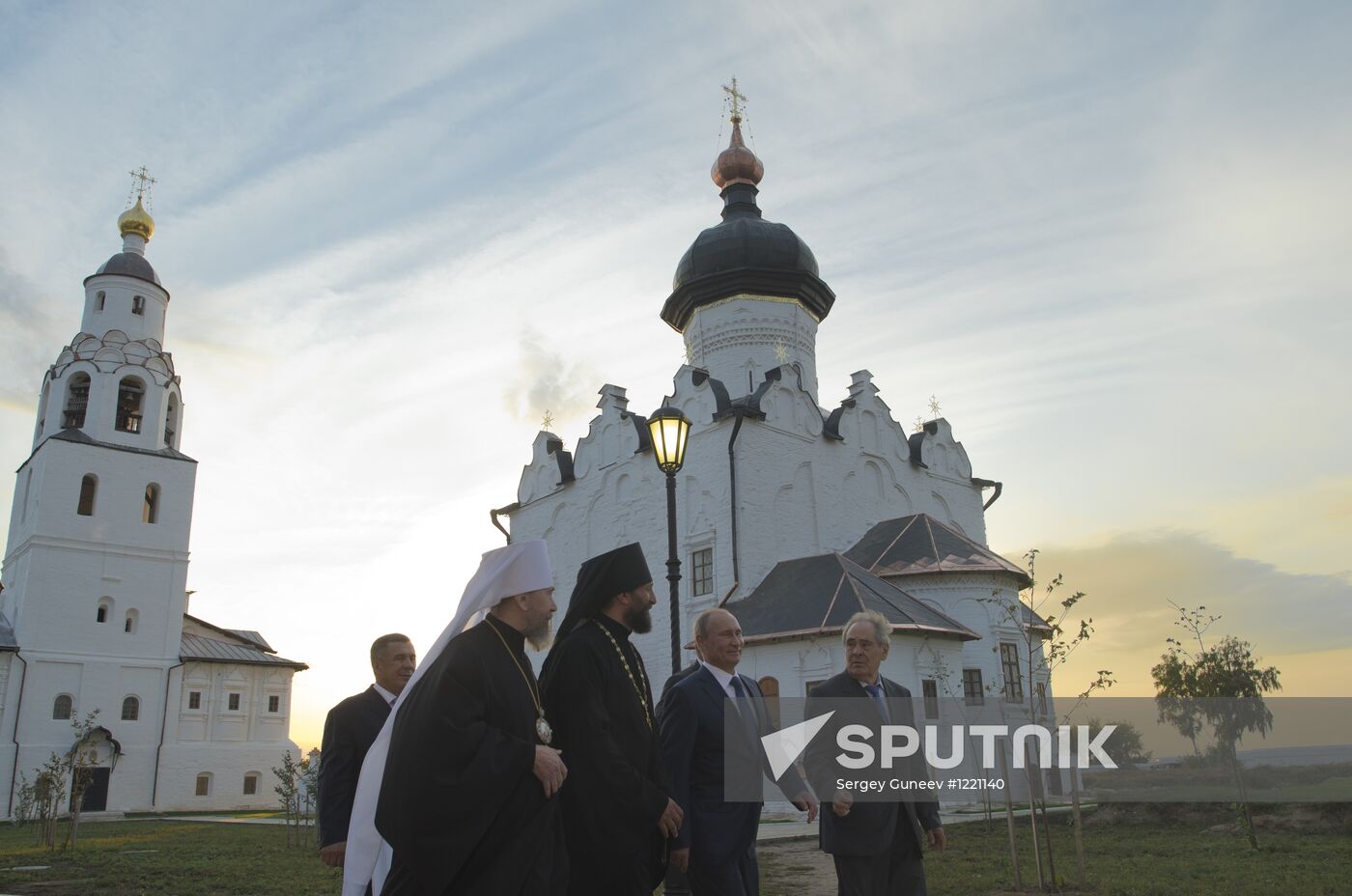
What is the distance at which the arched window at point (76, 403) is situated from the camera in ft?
113

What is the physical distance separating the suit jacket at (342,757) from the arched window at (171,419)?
35170mm

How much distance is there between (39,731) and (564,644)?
33.6 meters

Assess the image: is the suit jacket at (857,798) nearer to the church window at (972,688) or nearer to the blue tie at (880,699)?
the blue tie at (880,699)

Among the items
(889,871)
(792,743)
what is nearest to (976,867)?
(889,871)

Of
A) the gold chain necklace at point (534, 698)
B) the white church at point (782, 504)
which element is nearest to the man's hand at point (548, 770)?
the gold chain necklace at point (534, 698)

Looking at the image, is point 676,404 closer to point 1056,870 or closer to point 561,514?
point 561,514

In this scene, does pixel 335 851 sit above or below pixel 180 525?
below

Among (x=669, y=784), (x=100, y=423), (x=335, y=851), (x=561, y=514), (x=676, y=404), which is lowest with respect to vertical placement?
(x=335, y=851)

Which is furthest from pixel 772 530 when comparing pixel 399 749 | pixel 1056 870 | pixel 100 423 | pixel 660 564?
pixel 100 423

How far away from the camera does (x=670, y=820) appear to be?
176 inches

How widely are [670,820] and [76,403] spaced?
37.7 m

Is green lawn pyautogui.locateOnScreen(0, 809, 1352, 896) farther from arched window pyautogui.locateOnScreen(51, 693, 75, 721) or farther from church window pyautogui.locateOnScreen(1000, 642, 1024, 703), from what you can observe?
arched window pyautogui.locateOnScreen(51, 693, 75, 721)

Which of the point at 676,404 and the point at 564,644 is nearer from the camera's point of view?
the point at 564,644

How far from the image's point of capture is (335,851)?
17.7 feet
